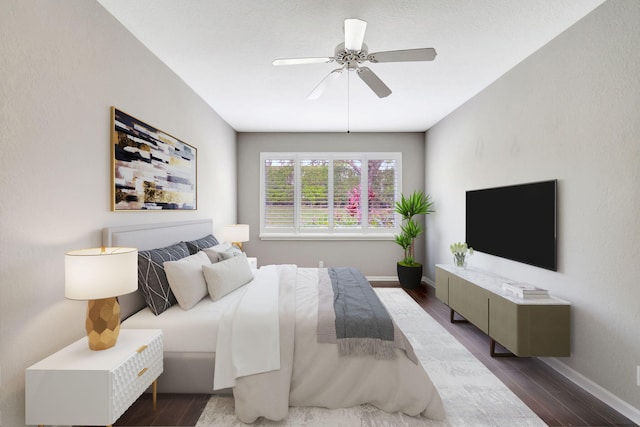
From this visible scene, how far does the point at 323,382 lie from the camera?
1.87 m

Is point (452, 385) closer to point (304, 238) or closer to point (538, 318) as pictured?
point (538, 318)

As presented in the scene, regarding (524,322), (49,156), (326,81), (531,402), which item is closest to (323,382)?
(531,402)

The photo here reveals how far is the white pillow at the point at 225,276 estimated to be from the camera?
233 centimetres

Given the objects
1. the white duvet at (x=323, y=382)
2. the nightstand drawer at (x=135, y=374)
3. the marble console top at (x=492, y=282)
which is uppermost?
the marble console top at (x=492, y=282)

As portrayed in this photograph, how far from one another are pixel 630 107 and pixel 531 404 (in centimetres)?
207

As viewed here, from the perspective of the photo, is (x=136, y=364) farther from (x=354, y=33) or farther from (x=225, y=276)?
(x=354, y=33)

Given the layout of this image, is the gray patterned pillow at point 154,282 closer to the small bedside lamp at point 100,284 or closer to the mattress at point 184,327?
the mattress at point 184,327

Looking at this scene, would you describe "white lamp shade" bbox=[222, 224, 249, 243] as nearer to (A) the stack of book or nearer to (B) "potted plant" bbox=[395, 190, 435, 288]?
(B) "potted plant" bbox=[395, 190, 435, 288]

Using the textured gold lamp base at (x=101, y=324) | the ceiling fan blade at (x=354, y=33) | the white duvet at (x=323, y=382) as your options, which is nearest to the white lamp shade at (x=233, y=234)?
the white duvet at (x=323, y=382)

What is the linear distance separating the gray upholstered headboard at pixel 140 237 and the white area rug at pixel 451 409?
95 centimetres

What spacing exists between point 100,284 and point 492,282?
125 inches

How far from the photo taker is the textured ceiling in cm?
198

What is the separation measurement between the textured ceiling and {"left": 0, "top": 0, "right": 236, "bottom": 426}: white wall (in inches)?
16.8

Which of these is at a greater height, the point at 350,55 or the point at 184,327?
the point at 350,55
